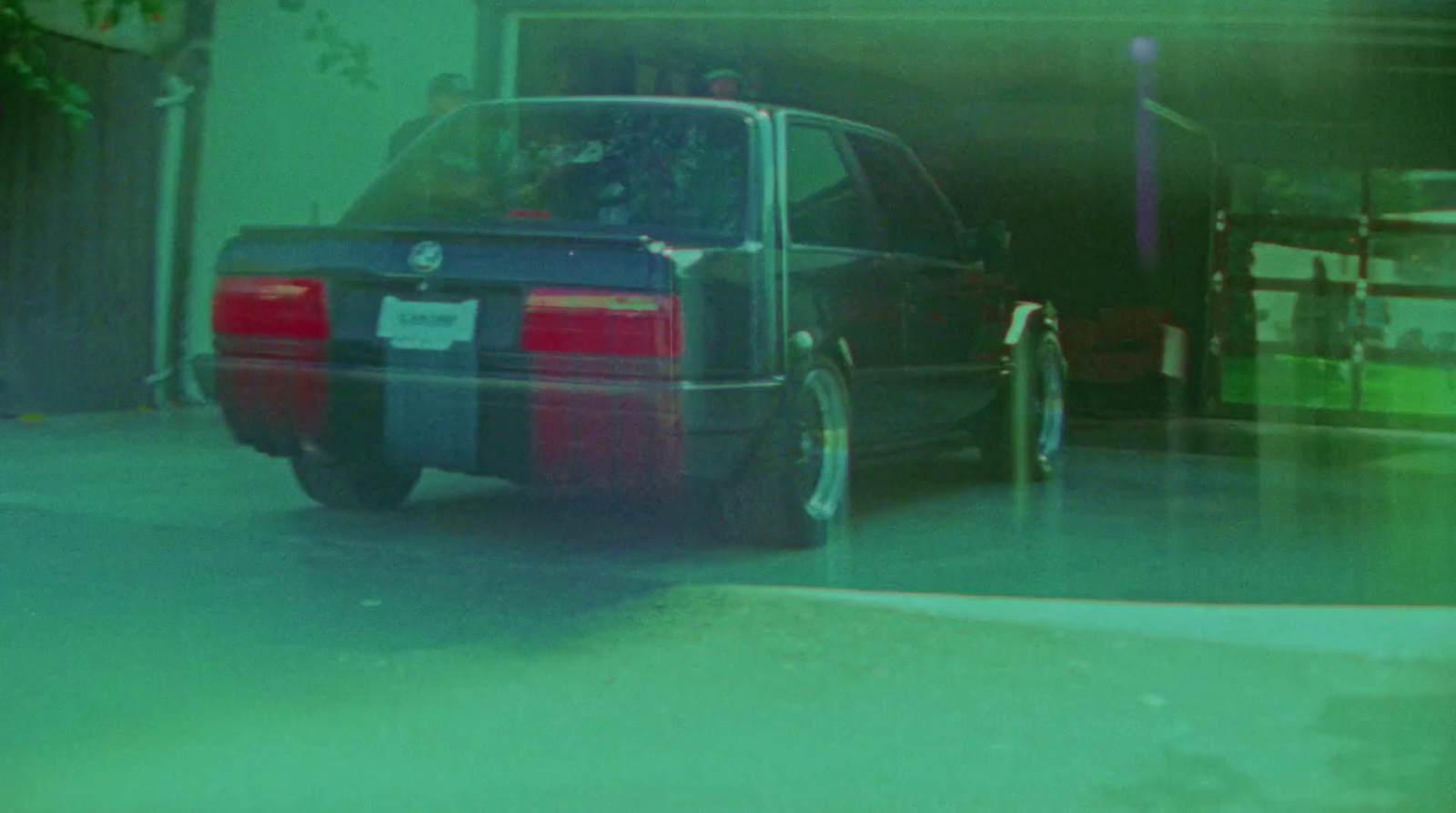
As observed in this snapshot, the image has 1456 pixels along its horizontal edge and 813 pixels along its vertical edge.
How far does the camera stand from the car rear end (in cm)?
609

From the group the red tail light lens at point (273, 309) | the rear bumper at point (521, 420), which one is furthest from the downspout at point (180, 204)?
the rear bumper at point (521, 420)

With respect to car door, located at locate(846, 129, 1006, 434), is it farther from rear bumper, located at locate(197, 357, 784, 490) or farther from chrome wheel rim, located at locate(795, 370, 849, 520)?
rear bumper, located at locate(197, 357, 784, 490)

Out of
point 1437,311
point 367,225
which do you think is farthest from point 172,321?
point 1437,311

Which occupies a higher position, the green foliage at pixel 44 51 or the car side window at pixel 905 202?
the green foliage at pixel 44 51

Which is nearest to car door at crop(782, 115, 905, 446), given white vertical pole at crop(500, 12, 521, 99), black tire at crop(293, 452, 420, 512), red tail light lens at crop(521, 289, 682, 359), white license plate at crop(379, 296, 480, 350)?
red tail light lens at crop(521, 289, 682, 359)

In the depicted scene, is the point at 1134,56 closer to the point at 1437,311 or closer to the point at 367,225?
the point at 1437,311

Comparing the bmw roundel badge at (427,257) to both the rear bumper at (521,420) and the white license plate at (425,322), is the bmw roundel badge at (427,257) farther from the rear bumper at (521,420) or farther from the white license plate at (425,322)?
the rear bumper at (521,420)

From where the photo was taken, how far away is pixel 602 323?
20.1ft

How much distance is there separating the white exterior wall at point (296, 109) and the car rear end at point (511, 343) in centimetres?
519

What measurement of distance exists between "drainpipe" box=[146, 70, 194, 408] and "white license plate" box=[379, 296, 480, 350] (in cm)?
532

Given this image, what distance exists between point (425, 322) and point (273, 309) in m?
0.62

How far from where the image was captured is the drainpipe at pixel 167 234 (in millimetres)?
11375

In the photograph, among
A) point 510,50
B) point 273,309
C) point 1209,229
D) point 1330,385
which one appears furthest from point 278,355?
point 1330,385

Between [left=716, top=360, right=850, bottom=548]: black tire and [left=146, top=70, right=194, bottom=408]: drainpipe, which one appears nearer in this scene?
[left=716, top=360, right=850, bottom=548]: black tire
